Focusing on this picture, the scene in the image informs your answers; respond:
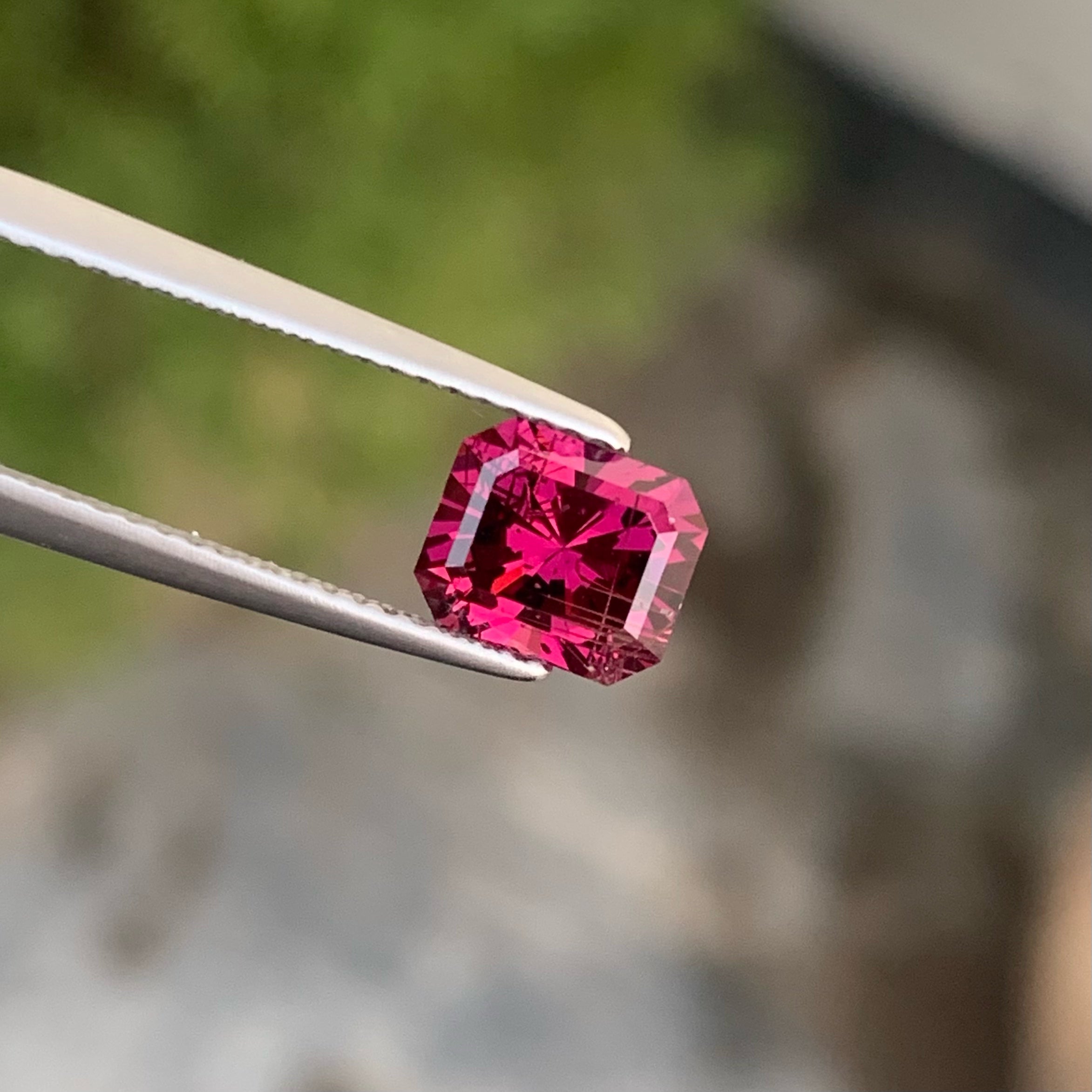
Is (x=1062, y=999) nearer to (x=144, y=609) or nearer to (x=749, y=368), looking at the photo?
(x=749, y=368)

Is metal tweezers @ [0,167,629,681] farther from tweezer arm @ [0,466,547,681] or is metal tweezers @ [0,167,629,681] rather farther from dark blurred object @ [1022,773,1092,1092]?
dark blurred object @ [1022,773,1092,1092]

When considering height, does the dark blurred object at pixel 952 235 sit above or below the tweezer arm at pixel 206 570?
above

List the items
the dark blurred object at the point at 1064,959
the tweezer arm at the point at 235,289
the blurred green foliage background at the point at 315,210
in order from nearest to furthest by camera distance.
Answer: the tweezer arm at the point at 235,289 < the blurred green foliage background at the point at 315,210 < the dark blurred object at the point at 1064,959

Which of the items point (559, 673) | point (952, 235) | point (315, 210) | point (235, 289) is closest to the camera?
point (235, 289)

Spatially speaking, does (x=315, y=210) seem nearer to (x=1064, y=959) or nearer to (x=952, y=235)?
(x=952, y=235)

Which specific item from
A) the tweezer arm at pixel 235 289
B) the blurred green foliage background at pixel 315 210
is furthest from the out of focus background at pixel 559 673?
the tweezer arm at pixel 235 289

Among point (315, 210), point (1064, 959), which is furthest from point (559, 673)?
point (1064, 959)

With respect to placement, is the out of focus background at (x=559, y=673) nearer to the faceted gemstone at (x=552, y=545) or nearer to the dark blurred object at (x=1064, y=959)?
the dark blurred object at (x=1064, y=959)

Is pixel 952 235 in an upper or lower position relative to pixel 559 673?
upper
